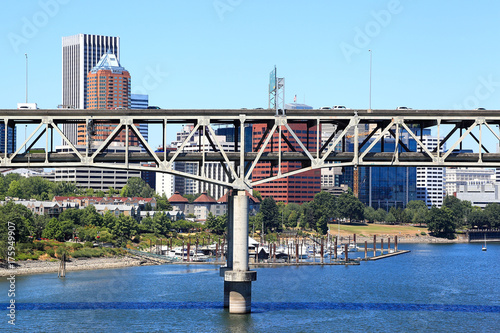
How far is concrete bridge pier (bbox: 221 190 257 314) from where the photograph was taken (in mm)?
72000

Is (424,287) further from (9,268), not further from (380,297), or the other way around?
(9,268)

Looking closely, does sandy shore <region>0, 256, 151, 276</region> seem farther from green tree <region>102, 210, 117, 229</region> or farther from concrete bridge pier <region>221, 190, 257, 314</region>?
concrete bridge pier <region>221, 190, 257, 314</region>

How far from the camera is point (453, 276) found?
13750 centimetres

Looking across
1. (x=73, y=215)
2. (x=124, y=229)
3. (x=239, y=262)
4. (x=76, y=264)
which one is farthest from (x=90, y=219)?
(x=239, y=262)

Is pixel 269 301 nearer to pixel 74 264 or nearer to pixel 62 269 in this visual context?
pixel 62 269

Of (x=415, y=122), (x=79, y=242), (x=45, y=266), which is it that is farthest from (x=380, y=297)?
(x=79, y=242)

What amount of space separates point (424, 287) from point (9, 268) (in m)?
69.2

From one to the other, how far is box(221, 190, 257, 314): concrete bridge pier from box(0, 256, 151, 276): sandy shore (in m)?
63.9

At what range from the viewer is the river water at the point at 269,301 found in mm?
74812

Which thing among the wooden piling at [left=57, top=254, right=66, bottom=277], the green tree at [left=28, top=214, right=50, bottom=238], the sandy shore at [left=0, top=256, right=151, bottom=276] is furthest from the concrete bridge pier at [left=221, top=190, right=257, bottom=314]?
the green tree at [left=28, top=214, right=50, bottom=238]

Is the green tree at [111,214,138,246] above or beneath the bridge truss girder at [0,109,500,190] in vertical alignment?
beneath

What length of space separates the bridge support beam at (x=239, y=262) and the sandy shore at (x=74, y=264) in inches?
2514

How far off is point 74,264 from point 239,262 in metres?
79.0

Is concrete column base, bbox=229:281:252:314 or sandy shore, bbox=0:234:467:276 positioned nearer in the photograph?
concrete column base, bbox=229:281:252:314
